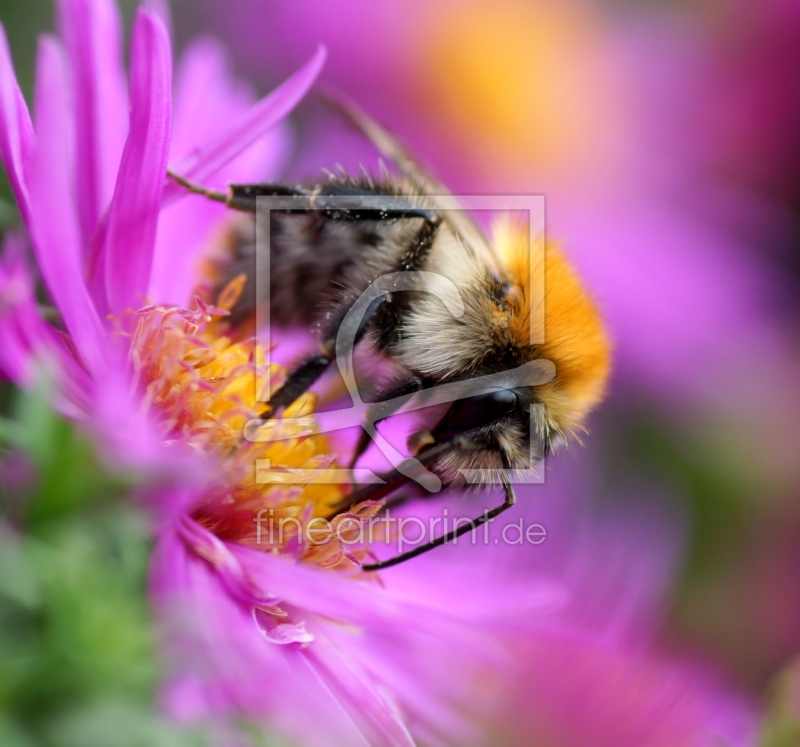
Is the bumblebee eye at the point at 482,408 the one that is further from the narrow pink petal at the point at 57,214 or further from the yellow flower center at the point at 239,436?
the narrow pink petal at the point at 57,214

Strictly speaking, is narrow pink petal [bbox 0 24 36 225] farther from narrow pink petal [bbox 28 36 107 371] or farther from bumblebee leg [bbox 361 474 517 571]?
bumblebee leg [bbox 361 474 517 571]

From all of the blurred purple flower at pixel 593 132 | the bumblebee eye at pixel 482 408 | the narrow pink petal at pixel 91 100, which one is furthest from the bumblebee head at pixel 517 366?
the blurred purple flower at pixel 593 132

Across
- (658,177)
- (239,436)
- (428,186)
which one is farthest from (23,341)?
(658,177)

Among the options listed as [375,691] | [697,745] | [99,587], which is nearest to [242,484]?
[375,691]

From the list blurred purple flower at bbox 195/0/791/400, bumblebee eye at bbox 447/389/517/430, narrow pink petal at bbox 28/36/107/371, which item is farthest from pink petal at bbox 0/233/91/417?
blurred purple flower at bbox 195/0/791/400

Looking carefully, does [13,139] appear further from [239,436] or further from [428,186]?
[428,186]

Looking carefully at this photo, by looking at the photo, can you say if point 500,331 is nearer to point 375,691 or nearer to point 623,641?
point 375,691
